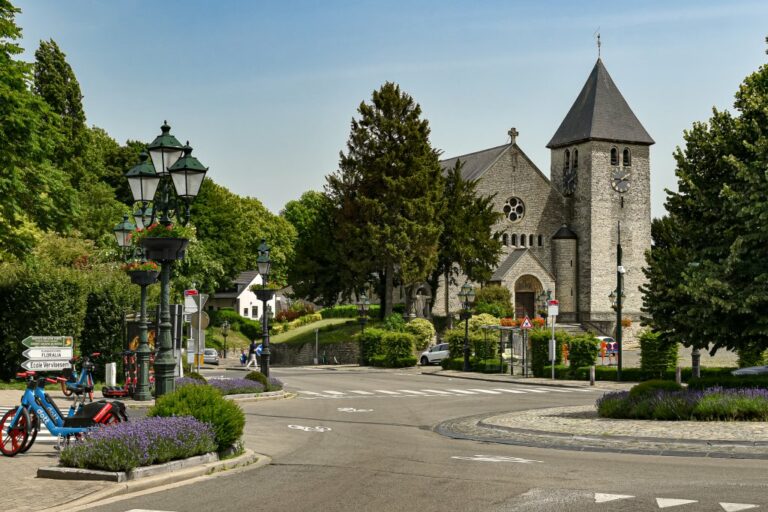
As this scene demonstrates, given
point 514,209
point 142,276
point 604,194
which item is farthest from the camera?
point 514,209

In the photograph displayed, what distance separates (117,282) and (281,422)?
13884mm

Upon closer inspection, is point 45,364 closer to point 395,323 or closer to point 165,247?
point 165,247

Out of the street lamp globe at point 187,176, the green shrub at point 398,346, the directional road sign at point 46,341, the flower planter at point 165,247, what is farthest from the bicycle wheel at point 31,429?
the green shrub at point 398,346

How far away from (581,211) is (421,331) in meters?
20.6

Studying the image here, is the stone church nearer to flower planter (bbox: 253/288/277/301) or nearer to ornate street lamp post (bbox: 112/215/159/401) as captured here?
flower planter (bbox: 253/288/277/301)

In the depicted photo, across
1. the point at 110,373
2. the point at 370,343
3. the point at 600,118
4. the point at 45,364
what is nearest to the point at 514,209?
the point at 600,118

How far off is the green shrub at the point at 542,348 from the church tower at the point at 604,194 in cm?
2827

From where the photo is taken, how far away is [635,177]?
7288 cm

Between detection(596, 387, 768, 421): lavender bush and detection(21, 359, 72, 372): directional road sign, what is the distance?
1105cm

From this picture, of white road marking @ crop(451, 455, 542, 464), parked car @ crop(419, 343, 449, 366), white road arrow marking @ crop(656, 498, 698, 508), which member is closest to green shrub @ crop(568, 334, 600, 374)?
parked car @ crop(419, 343, 449, 366)

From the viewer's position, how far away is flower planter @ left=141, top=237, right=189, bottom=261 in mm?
14781

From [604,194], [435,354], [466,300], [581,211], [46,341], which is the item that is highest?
[604,194]

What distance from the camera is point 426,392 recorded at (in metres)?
33.2

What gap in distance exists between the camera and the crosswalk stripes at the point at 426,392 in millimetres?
31781
